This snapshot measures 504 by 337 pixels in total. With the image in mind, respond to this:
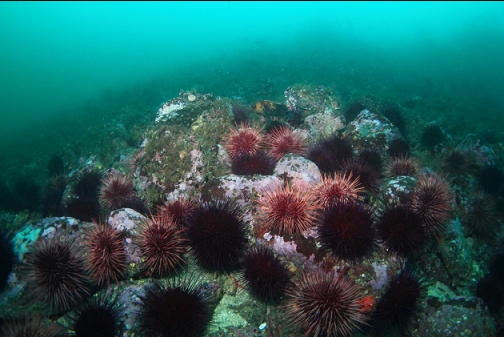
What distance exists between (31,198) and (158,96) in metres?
13.7

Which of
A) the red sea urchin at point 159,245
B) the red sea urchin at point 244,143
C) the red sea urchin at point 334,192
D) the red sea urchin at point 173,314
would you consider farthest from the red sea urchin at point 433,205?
the red sea urchin at point 159,245

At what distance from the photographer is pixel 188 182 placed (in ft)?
20.2

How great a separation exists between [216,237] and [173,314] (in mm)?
1143

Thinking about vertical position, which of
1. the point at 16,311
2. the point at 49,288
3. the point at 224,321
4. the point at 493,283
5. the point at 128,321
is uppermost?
the point at 49,288

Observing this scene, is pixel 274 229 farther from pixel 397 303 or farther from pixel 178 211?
pixel 397 303

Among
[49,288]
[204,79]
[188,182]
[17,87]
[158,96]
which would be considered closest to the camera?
[49,288]

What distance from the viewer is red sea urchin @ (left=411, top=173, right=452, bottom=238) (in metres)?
4.64

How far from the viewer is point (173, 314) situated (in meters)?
3.48

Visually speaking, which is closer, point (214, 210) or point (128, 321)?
point (128, 321)

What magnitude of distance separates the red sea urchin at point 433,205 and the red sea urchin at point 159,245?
158 inches

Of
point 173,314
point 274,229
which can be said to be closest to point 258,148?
point 274,229

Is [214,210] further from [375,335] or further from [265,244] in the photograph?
[375,335]

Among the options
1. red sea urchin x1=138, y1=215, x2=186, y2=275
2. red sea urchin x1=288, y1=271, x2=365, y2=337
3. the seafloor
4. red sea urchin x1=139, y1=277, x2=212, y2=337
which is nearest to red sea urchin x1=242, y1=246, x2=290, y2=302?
the seafloor

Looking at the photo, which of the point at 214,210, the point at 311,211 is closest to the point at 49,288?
the point at 214,210
